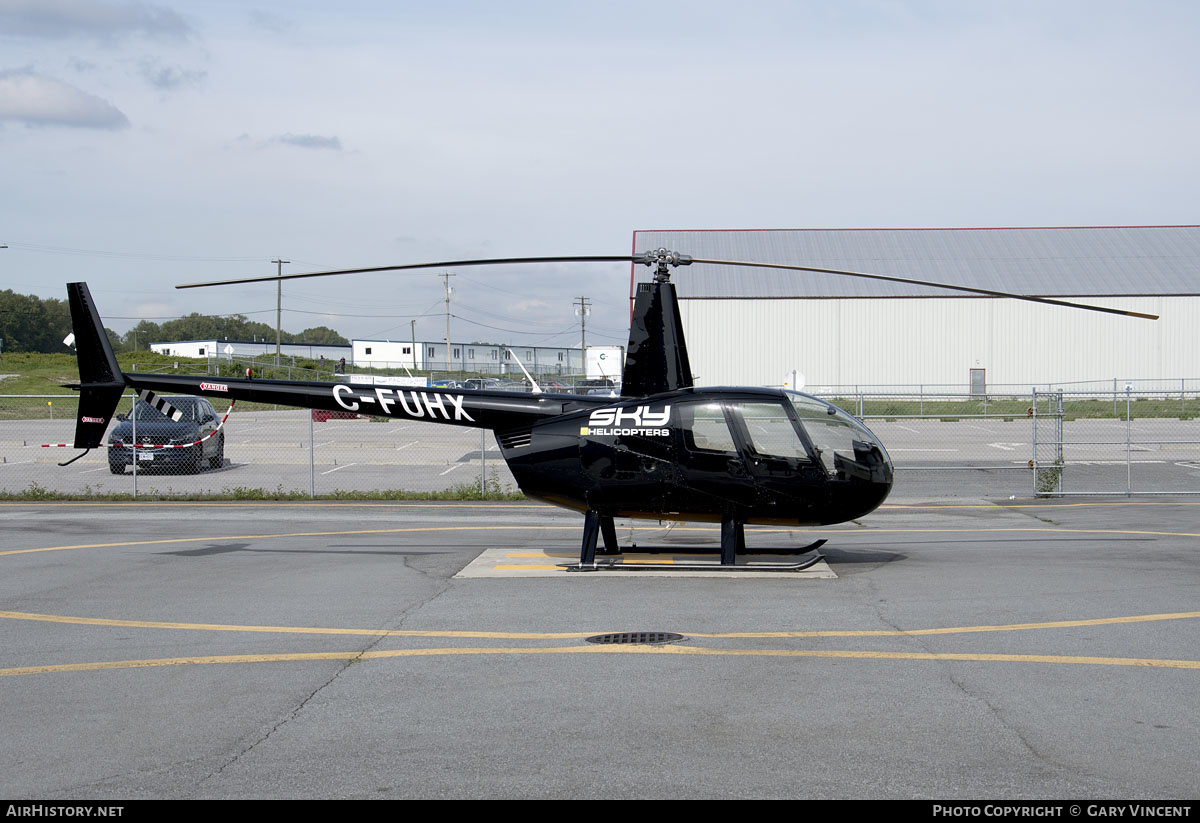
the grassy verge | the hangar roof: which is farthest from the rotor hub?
the hangar roof

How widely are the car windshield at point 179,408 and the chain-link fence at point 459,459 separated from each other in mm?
865

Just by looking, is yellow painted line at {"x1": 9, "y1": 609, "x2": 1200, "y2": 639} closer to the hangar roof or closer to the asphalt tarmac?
the asphalt tarmac

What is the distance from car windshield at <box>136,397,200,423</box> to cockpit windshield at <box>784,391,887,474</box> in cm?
1729

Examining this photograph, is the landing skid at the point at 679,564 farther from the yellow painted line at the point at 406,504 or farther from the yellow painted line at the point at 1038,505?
the yellow painted line at the point at 1038,505

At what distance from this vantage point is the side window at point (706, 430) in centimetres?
1134

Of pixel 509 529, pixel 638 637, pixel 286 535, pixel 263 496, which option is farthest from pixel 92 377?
pixel 638 637

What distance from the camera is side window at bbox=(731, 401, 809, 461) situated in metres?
11.3

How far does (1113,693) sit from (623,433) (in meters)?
5.97

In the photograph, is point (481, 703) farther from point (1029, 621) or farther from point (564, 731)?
point (1029, 621)

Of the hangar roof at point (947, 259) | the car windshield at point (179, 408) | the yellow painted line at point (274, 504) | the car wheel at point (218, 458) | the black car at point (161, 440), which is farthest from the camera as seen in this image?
the hangar roof at point (947, 259)

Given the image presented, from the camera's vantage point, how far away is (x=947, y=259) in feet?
186

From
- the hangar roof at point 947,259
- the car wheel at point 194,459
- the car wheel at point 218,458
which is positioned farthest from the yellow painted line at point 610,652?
the hangar roof at point 947,259

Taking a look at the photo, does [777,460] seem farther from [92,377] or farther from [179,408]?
[179,408]

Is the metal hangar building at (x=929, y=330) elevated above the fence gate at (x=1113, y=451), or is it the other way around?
the metal hangar building at (x=929, y=330)
